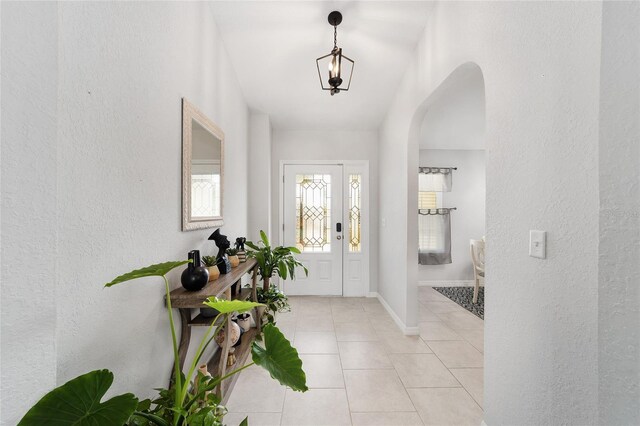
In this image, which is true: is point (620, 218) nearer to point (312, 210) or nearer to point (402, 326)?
point (402, 326)

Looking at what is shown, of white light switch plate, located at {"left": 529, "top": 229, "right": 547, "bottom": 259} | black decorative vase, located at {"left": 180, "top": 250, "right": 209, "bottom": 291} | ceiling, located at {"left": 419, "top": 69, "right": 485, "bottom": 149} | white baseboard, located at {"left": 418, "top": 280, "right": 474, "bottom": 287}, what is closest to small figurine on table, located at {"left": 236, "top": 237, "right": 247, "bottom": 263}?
black decorative vase, located at {"left": 180, "top": 250, "right": 209, "bottom": 291}

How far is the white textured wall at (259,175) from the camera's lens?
11.5 feet

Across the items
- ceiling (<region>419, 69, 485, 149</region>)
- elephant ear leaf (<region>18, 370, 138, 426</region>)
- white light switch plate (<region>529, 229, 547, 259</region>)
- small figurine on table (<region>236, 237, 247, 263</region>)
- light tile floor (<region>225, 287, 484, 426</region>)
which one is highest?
ceiling (<region>419, 69, 485, 149</region>)

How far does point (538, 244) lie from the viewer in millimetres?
1119

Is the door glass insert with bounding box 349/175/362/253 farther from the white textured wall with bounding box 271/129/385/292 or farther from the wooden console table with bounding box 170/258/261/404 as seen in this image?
the wooden console table with bounding box 170/258/261/404

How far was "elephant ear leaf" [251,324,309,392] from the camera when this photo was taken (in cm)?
97

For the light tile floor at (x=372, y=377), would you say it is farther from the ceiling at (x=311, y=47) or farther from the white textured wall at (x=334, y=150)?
the ceiling at (x=311, y=47)

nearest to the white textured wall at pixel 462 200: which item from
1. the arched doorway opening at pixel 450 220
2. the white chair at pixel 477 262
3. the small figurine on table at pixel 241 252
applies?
the arched doorway opening at pixel 450 220

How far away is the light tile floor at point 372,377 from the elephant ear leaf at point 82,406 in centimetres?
128

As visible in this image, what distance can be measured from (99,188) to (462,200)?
202 inches

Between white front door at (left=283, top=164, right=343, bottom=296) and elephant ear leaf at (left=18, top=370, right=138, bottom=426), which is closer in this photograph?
elephant ear leaf at (left=18, top=370, right=138, bottom=426)

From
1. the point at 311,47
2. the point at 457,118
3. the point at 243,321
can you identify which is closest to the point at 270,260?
the point at 243,321

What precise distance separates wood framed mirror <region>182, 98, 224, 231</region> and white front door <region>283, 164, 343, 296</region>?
1.79 m

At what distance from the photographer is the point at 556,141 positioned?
1.04 m
